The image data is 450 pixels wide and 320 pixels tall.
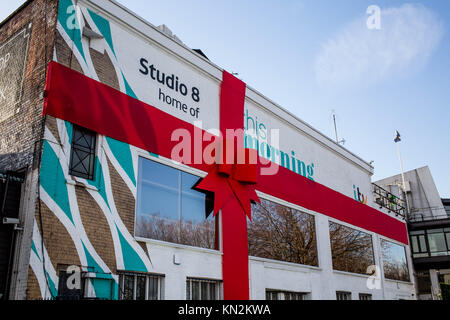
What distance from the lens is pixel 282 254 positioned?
1664 cm

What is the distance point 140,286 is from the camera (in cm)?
1137

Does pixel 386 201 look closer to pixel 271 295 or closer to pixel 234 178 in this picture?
pixel 271 295

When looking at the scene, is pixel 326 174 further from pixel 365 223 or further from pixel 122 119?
pixel 122 119

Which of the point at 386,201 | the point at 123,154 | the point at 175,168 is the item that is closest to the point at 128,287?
the point at 123,154

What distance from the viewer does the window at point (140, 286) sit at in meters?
11.0

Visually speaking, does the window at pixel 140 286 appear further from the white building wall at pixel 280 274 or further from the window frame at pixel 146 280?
the white building wall at pixel 280 274

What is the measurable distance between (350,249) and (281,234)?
5.75 m

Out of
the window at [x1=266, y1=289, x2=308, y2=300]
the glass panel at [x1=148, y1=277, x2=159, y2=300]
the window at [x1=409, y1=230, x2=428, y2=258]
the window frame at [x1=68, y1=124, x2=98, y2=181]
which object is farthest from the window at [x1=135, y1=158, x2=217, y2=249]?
the window at [x1=409, y1=230, x2=428, y2=258]

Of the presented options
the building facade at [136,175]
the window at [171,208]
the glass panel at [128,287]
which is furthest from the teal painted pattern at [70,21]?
the glass panel at [128,287]

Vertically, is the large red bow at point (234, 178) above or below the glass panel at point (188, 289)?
above

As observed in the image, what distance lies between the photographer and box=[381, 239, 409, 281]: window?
956 inches

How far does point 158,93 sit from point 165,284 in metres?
5.39

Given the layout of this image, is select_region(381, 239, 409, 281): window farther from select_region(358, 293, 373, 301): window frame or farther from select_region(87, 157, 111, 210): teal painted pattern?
select_region(87, 157, 111, 210): teal painted pattern

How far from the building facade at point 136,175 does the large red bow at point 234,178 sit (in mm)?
119
